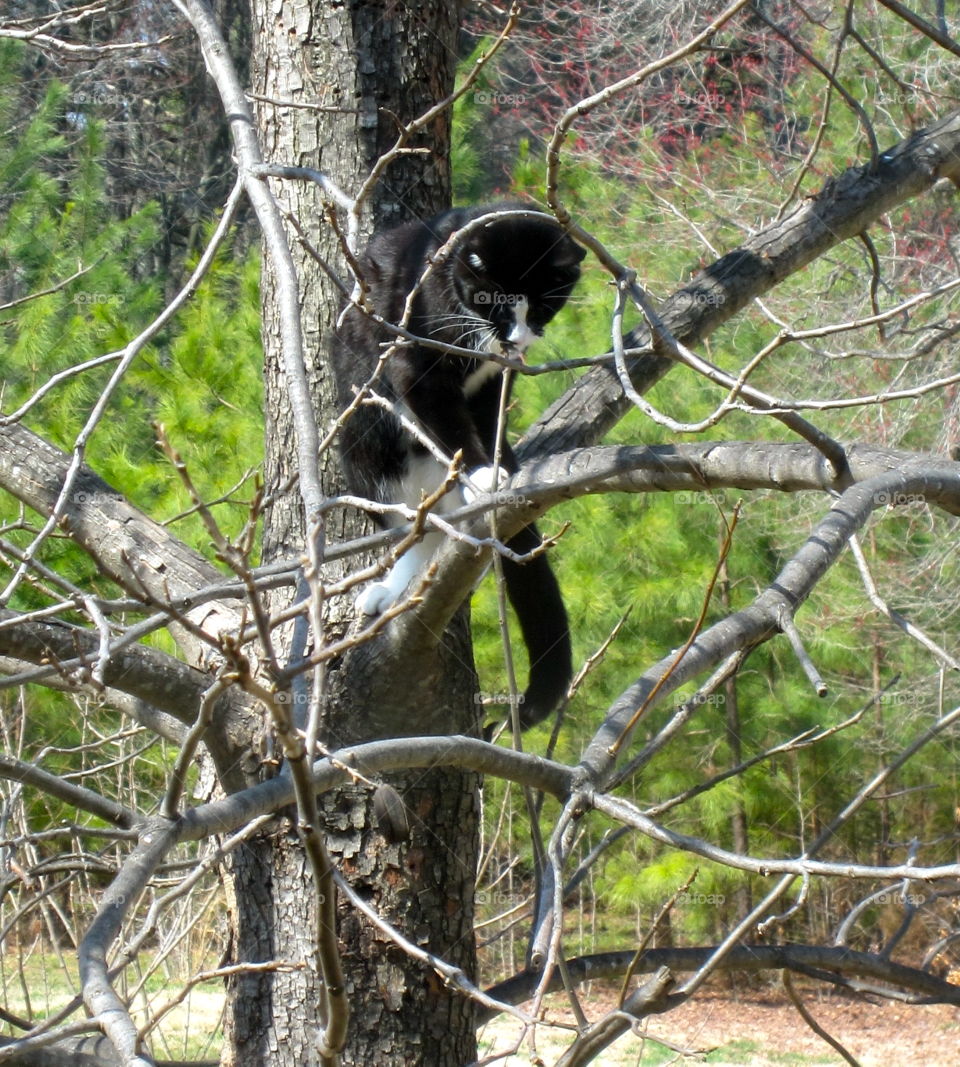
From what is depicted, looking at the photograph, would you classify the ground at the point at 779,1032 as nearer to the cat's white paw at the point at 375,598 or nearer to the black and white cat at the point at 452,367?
the black and white cat at the point at 452,367

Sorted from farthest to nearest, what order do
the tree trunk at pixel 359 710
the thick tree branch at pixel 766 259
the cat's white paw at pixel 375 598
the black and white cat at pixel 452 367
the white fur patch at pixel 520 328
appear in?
the white fur patch at pixel 520 328
the black and white cat at pixel 452 367
the cat's white paw at pixel 375 598
the thick tree branch at pixel 766 259
the tree trunk at pixel 359 710

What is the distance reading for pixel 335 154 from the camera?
101 inches

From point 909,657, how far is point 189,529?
3.99 metres

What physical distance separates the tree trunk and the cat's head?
236 millimetres

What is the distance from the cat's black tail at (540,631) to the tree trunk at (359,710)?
0.33 meters

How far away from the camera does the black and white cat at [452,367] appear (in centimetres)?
274

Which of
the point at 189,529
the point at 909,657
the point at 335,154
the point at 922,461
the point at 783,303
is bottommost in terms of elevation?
the point at 922,461

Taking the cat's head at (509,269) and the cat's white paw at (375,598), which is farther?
the cat's head at (509,269)

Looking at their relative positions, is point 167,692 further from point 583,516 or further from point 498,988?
point 583,516

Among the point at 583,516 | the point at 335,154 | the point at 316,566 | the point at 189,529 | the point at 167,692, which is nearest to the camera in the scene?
the point at 316,566

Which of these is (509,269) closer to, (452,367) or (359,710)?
(452,367)

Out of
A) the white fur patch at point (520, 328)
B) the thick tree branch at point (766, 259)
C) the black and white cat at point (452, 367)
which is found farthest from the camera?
the white fur patch at point (520, 328)

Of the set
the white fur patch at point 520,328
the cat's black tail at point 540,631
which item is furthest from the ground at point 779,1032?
the white fur patch at point 520,328

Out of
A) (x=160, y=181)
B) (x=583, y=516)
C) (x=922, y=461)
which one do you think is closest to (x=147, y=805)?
(x=583, y=516)
